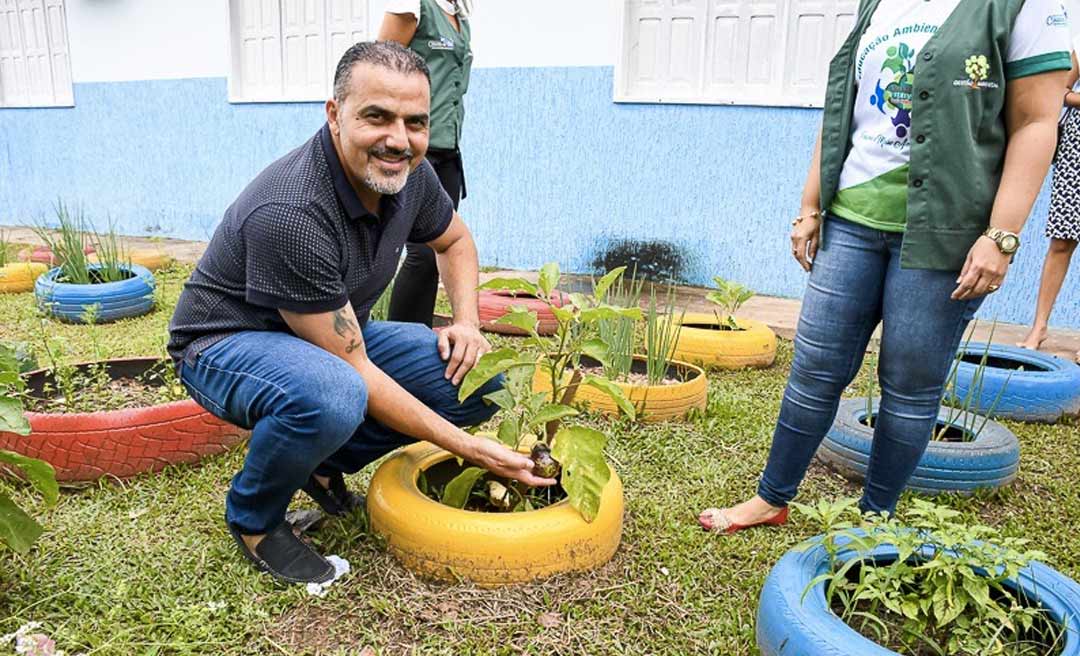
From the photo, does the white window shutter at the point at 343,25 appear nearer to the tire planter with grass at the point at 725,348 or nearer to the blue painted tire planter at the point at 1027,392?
the tire planter with grass at the point at 725,348

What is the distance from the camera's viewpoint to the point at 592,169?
576cm

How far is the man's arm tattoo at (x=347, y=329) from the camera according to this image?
1.83m

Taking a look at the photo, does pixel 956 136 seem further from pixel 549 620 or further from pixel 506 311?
pixel 506 311

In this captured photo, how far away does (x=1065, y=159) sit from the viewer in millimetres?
3680

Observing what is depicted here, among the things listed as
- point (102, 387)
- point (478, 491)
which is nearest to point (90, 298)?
point (102, 387)

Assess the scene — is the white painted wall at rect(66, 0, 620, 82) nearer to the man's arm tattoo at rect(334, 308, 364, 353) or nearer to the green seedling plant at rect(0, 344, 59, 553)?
the man's arm tattoo at rect(334, 308, 364, 353)

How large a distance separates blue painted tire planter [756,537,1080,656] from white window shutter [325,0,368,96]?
591cm

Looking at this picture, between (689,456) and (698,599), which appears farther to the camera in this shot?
(689,456)

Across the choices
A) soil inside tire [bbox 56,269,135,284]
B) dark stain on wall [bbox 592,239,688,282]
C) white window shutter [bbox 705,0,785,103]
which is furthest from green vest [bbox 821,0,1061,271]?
soil inside tire [bbox 56,269,135,284]

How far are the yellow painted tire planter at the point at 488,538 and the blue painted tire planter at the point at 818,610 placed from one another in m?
0.47

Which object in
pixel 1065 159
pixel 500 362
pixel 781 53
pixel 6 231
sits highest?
pixel 781 53

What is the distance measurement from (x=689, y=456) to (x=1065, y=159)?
2.47 m

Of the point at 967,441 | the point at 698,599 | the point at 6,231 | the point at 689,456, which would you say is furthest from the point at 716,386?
the point at 6,231

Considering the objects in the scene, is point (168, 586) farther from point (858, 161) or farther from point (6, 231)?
point (6, 231)
